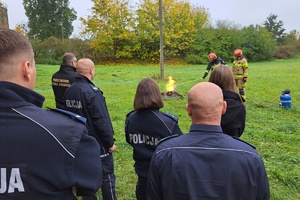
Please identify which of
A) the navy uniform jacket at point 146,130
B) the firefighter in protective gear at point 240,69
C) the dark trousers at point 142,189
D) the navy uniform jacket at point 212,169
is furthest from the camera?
the firefighter in protective gear at point 240,69

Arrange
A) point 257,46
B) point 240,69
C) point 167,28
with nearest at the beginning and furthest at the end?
1. point 240,69
2. point 167,28
3. point 257,46

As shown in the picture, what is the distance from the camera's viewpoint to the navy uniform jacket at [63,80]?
492cm

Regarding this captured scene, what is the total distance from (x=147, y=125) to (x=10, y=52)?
1.77m

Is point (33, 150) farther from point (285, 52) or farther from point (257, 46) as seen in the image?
point (285, 52)

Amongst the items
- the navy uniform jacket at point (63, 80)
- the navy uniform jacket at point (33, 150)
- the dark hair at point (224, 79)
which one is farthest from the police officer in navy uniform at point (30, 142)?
the navy uniform jacket at point (63, 80)

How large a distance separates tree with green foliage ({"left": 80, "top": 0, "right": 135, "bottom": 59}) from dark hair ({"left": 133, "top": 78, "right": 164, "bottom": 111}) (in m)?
36.7

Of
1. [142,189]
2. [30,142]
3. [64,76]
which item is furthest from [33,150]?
[64,76]

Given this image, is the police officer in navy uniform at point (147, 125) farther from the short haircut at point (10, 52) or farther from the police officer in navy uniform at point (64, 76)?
the police officer in navy uniform at point (64, 76)

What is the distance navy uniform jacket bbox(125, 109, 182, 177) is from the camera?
10.0ft

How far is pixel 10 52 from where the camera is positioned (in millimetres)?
1562

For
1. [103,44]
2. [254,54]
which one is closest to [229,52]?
[254,54]

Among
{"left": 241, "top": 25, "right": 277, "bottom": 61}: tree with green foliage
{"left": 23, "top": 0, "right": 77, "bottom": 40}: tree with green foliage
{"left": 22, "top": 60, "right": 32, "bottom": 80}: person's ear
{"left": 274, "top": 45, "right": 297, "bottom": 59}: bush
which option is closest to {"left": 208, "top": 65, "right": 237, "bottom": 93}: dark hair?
{"left": 22, "top": 60, "right": 32, "bottom": 80}: person's ear

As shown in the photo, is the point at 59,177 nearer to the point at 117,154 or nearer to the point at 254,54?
the point at 117,154

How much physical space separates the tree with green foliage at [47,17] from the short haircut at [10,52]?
2070 inches
